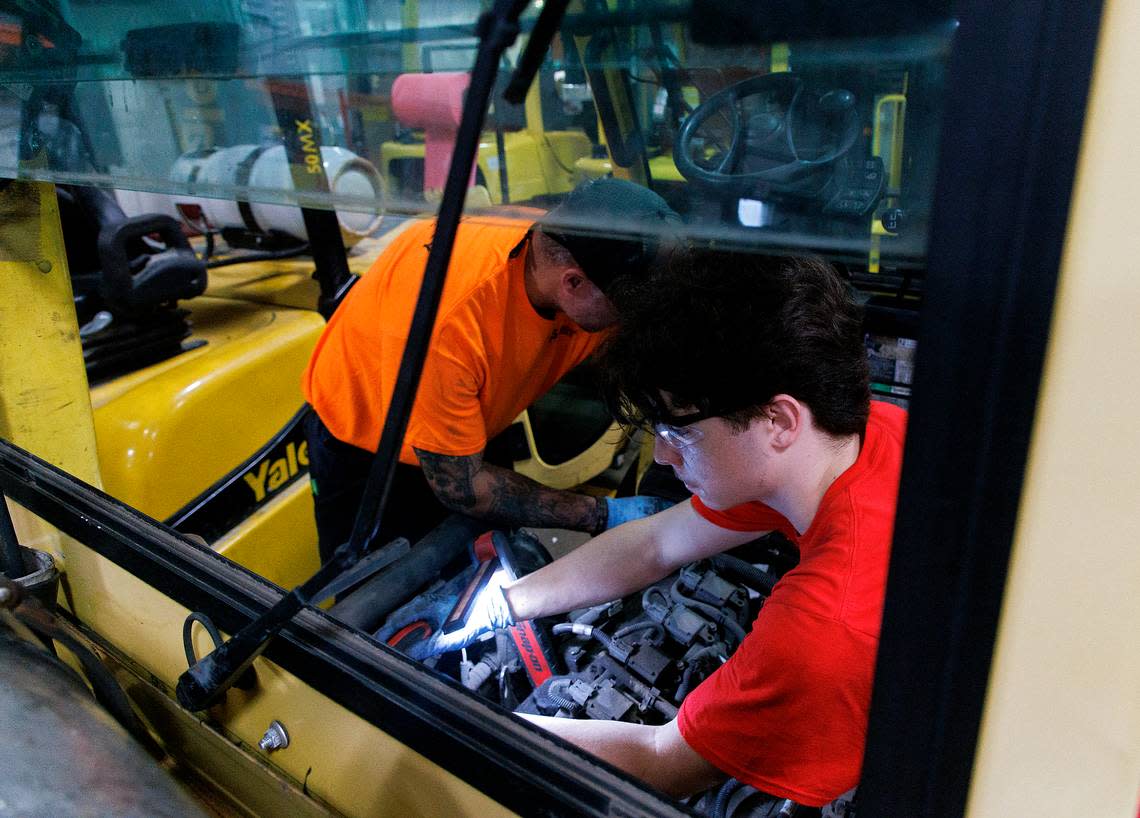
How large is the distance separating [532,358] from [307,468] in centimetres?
109

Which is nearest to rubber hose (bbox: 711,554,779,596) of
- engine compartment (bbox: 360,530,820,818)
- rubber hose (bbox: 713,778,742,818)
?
engine compartment (bbox: 360,530,820,818)

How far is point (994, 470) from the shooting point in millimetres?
504

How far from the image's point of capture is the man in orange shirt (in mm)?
1851

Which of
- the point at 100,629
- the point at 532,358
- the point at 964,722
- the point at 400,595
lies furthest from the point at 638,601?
the point at 964,722

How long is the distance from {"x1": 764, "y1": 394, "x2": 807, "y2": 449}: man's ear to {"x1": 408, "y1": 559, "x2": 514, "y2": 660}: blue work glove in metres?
0.82

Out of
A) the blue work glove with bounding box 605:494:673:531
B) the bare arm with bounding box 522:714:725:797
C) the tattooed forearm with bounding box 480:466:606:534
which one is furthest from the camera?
the blue work glove with bounding box 605:494:673:531

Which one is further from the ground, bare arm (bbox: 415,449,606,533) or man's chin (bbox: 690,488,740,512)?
man's chin (bbox: 690,488,740,512)

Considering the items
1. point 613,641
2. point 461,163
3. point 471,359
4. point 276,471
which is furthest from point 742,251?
point 276,471

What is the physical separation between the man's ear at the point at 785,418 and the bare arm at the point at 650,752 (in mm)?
460

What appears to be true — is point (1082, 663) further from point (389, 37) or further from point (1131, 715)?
point (389, 37)

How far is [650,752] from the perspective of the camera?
1.22 metres

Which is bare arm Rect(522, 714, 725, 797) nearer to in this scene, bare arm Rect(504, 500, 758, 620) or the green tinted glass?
bare arm Rect(504, 500, 758, 620)

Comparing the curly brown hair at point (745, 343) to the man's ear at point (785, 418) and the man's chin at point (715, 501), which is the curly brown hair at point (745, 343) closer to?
the man's ear at point (785, 418)

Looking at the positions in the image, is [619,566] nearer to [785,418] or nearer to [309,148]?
[785,418]
